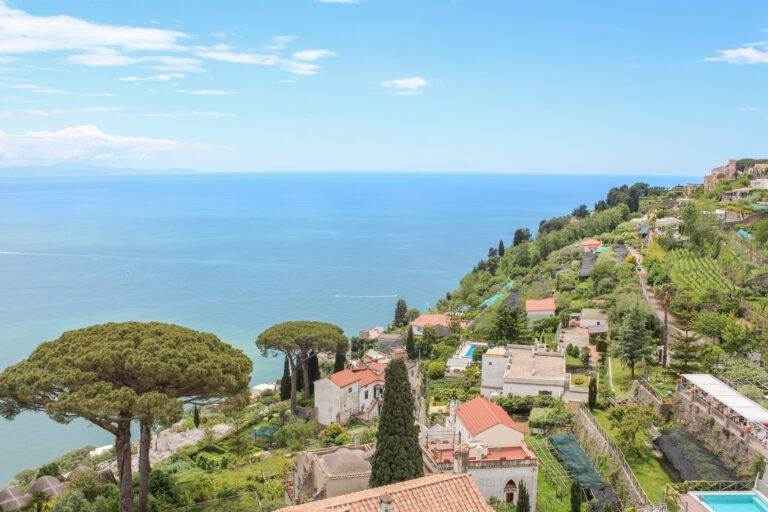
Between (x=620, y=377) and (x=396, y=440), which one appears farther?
(x=620, y=377)

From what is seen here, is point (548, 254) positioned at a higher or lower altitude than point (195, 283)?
higher

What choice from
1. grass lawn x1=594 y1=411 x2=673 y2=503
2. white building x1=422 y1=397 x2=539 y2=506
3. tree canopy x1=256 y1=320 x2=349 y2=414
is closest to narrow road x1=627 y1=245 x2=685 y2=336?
grass lawn x1=594 y1=411 x2=673 y2=503

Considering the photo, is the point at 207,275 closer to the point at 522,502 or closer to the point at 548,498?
the point at 548,498

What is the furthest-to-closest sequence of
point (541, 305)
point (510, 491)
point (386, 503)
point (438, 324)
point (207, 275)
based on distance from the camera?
point (207, 275)
point (438, 324)
point (541, 305)
point (510, 491)
point (386, 503)

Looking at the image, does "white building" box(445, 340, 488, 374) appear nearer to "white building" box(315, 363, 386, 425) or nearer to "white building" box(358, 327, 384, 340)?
"white building" box(315, 363, 386, 425)

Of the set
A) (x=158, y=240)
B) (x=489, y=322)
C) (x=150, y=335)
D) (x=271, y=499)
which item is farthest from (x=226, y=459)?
(x=158, y=240)

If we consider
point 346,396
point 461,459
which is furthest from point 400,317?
point 461,459

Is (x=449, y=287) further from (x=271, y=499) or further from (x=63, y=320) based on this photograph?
(x=271, y=499)
